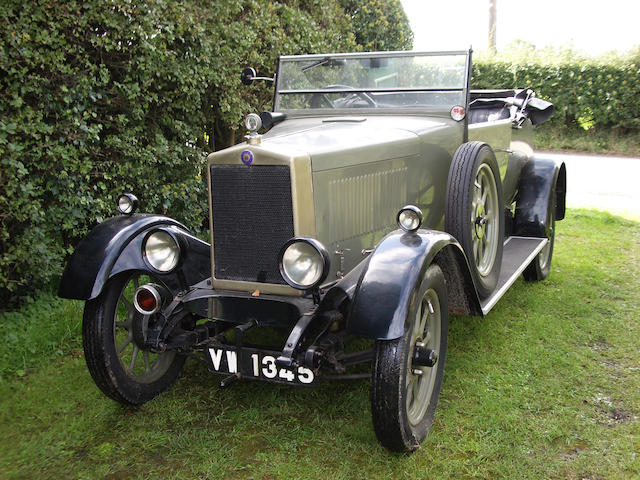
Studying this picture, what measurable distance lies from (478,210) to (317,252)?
1.65 meters

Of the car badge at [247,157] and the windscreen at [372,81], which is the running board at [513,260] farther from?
the car badge at [247,157]

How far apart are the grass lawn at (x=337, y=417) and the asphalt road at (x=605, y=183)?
12.0ft

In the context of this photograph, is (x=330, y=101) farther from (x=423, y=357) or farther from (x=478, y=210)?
(x=423, y=357)

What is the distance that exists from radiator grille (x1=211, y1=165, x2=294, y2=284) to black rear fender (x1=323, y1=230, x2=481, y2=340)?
40cm

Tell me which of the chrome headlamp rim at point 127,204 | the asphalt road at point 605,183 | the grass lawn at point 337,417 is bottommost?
the asphalt road at point 605,183

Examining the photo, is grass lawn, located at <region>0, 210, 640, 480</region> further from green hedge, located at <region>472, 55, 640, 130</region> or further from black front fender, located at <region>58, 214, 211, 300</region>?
green hedge, located at <region>472, 55, 640, 130</region>

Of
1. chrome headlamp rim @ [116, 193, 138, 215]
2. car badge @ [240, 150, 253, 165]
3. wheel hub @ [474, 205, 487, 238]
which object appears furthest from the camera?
wheel hub @ [474, 205, 487, 238]

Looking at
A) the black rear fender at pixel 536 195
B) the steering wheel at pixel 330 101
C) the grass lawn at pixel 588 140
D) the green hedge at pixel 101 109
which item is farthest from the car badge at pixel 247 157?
the grass lawn at pixel 588 140

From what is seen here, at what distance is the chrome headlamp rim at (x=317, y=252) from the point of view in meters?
2.51

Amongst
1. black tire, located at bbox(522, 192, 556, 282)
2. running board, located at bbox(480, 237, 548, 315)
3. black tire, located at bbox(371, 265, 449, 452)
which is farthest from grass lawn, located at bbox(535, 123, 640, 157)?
black tire, located at bbox(371, 265, 449, 452)

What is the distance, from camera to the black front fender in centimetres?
289

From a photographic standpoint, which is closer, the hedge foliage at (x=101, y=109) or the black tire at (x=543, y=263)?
the hedge foliage at (x=101, y=109)

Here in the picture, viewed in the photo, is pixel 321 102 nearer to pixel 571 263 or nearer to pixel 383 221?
pixel 383 221

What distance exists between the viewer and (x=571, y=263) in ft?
18.4
